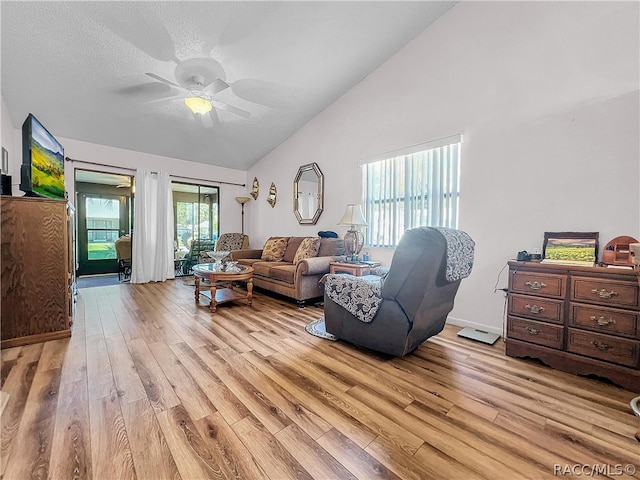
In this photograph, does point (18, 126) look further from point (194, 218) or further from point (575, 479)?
point (575, 479)

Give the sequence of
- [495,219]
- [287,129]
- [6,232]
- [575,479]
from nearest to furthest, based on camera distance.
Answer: [575,479]
[6,232]
[495,219]
[287,129]

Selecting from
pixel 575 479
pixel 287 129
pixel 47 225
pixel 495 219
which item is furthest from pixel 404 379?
pixel 287 129

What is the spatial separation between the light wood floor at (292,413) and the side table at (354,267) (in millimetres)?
1099

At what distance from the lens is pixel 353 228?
373cm

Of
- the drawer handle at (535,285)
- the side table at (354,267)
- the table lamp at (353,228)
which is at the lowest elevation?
the side table at (354,267)

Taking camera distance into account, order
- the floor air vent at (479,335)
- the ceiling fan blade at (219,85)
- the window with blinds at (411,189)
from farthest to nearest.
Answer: the window with blinds at (411,189) < the ceiling fan blade at (219,85) < the floor air vent at (479,335)

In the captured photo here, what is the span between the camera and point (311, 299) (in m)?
3.71

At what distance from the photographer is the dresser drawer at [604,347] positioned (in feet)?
5.34

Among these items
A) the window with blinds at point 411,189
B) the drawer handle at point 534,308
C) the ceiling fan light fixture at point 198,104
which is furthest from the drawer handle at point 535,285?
the ceiling fan light fixture at point 198,104

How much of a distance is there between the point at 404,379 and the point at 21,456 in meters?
1.93

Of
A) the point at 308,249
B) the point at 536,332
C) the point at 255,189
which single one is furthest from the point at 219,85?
the point at 536,332

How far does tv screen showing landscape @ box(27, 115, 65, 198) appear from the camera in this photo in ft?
7.12

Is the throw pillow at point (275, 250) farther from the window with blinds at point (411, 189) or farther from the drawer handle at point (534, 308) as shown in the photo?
the drawer handle at point (534, 308)

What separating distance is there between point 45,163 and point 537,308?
173 inches
